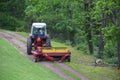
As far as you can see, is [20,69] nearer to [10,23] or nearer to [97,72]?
[97,72]

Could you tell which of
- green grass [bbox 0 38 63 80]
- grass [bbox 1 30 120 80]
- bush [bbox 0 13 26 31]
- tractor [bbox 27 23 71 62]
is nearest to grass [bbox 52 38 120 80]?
grass [bbox 1 30 120 80]

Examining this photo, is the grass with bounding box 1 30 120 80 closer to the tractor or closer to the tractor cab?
the tractor

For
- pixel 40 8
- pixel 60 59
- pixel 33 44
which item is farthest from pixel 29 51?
pixel 40 8

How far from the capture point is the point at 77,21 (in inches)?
1183

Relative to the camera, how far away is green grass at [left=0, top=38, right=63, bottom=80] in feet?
55.7

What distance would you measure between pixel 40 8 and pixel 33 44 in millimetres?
8269

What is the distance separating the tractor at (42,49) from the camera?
2357 centimetres

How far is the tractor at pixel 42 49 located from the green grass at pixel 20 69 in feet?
3.53

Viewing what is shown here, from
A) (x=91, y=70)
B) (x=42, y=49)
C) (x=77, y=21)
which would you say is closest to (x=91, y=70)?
(x=91, y=70)

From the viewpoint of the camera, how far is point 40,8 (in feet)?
113

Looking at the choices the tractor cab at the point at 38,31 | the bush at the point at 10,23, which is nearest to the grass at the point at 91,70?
the tractor cab at the point at 38,31

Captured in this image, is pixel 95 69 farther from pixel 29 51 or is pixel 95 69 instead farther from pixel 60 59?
pixel 29 51

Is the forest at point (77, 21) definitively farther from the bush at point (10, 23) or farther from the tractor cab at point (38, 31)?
the tractor cab at point (38, 31)

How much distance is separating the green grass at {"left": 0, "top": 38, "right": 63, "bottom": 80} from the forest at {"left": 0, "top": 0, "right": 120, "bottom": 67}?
4163 mm
